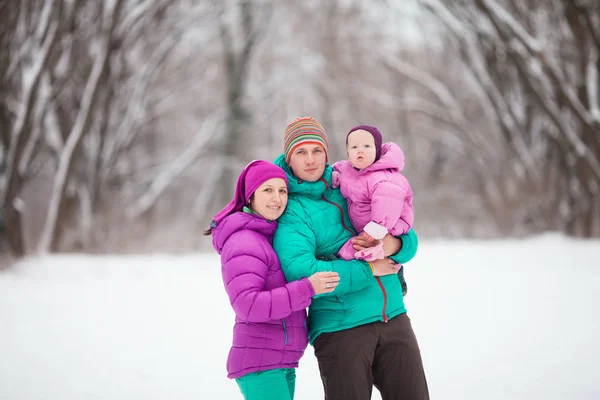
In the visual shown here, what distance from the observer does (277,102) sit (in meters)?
17.9

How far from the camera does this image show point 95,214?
9.52 m

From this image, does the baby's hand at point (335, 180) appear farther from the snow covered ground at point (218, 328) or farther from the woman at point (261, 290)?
the snow covered ground at point (218, 328)

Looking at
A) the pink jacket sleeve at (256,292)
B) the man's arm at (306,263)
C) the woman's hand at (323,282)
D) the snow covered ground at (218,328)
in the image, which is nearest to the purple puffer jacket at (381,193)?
the man's arm at (306,263)

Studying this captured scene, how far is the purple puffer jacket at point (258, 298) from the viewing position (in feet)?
7.03

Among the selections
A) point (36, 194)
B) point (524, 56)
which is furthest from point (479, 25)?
point (36, 194)

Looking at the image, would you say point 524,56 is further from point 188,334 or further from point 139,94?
point 139,94

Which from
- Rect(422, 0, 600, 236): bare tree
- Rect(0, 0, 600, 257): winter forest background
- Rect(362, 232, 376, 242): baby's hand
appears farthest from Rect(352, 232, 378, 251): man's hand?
Rect(0, 0, 600, 257): winter forest background

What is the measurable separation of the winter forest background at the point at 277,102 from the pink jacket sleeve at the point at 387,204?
18.8ft

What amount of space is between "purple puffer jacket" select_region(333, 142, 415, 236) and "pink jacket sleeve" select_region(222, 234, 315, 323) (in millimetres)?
468

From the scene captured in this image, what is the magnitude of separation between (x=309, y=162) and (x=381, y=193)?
37cm

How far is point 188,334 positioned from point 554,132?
7.24 meters

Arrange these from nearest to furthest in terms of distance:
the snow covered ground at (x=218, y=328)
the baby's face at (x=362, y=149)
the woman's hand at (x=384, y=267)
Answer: the woman's hand at (x=384, y=267), the baby's face at (x=362, y=149), the snow covered ground at (x=218, y=328)

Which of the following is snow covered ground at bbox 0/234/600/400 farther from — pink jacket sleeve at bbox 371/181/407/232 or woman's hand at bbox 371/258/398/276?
pink jacket sleeve at bbox 371/181/407/232

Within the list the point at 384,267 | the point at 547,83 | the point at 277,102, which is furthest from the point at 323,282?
the point at 277,102
